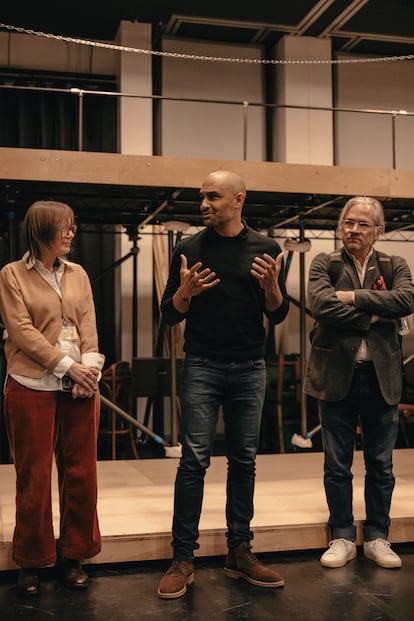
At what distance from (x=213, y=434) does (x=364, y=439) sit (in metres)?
0.76

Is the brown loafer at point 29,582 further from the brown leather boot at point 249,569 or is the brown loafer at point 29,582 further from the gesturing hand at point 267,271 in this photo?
the gesturing hand at point 267,271

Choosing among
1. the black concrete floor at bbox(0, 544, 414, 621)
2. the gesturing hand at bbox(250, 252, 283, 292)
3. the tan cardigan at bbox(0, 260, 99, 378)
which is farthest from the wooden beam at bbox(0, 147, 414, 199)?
the black concrete floor at bbox(0, 544, 414, 621)

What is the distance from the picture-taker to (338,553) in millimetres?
3355

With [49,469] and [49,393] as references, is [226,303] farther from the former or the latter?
[49,469]

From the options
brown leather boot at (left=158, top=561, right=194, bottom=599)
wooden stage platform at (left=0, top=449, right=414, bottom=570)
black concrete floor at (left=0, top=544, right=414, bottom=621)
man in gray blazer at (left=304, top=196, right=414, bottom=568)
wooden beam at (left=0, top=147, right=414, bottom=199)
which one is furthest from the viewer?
wooden beam at (left=0, top=147, right=414, bottom=199)

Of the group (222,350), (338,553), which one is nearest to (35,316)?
(222,350)

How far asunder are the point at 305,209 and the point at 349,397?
10.9ft

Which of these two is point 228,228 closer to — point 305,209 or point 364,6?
point 305,209

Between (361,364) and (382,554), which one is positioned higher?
(361,364)

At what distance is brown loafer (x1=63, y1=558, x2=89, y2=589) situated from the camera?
120 inches

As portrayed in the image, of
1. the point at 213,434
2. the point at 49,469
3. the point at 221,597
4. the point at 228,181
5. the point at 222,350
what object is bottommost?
the point at 221,597

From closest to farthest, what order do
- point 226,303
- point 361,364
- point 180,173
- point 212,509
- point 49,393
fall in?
point 49,393
point 226,303
point 361,364
point 212,509
point 180,173

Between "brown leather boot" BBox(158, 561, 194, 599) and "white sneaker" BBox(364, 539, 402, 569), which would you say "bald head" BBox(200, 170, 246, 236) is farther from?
"white sneaker" BBox(364, 539, 402, 569)

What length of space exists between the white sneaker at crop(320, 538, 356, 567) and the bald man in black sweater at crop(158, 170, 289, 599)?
34cm
